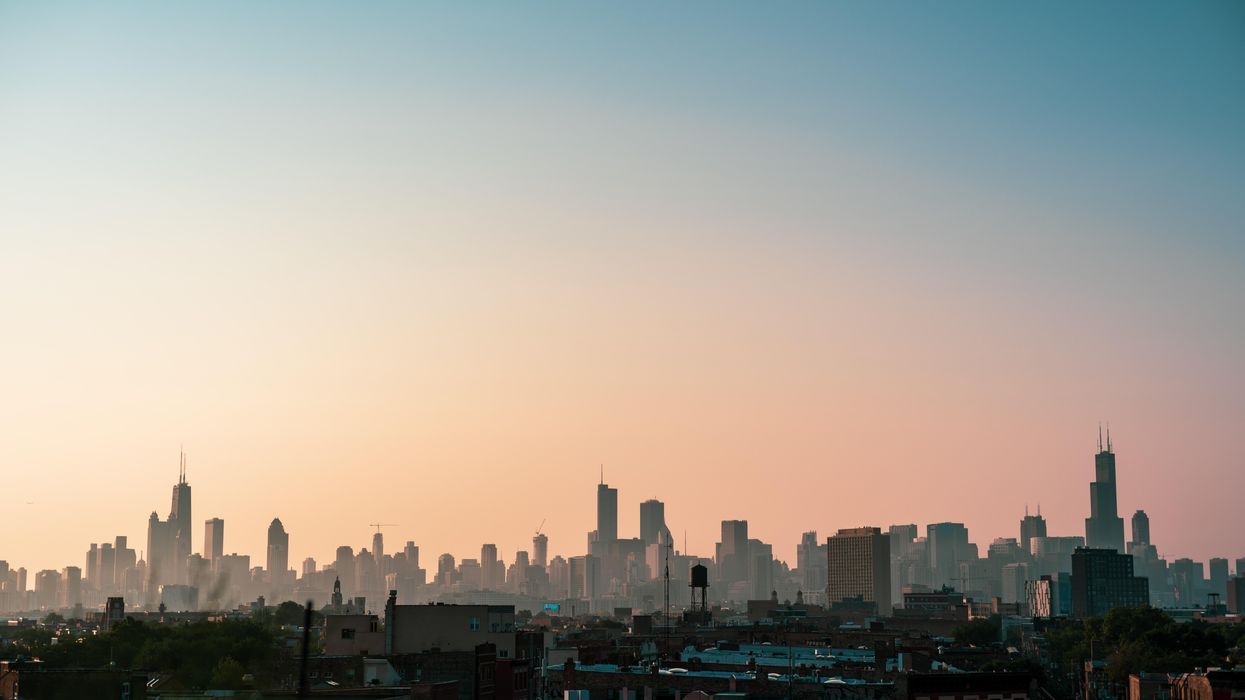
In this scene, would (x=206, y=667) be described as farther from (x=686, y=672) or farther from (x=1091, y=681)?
(x=1091, y=681)

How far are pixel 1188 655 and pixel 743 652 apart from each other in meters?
59.7

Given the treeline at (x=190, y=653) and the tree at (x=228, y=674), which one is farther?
the treeline at (x=190, y=653)

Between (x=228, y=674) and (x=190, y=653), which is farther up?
(x=190, y=653)

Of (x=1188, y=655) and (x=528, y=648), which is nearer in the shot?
(x=528, y=648)

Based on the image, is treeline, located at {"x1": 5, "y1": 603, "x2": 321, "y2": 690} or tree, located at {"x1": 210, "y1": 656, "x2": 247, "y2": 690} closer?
tree, located at {"x1": 210, "y1": 656, "x2": 247, "y2": 690}

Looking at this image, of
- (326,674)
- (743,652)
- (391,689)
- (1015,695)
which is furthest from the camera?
(743,652)

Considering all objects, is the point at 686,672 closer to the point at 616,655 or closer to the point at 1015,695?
the point at 616,655

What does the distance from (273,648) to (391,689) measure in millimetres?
73943

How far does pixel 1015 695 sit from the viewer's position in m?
73.8

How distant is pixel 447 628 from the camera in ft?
387

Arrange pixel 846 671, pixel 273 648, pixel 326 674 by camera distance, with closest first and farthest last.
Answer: pixel 326 674, pixel 846 671, pixel 273 648

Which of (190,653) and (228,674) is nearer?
(228,674)

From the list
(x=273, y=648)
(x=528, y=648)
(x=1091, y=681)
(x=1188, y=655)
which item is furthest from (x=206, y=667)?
(x=1188, y=655)

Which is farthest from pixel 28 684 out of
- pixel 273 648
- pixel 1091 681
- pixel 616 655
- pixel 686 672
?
pixel 1091 681
